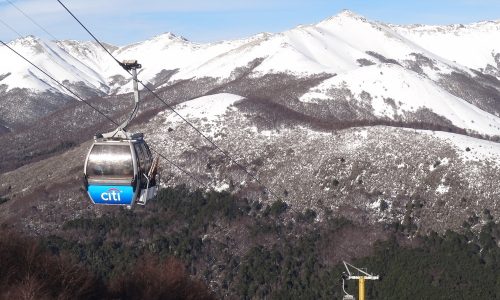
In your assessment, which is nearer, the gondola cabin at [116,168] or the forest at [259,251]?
the gondola cabin at [116,168]

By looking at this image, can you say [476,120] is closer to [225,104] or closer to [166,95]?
[225,104]

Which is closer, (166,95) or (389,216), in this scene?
(389,216)

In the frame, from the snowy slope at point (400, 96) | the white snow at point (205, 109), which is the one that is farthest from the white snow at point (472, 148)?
the snowy slope at point (400, 96)

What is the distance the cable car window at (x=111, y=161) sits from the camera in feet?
86.1

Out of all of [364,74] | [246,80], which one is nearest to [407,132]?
[364,74]

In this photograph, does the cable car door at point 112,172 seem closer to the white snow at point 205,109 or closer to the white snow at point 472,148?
the white snow at point 472,148

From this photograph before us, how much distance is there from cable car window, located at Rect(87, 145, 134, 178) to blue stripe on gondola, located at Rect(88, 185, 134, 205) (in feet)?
1.67

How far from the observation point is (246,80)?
17862cm

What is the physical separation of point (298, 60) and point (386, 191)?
115 metres

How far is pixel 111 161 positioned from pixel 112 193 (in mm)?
1380

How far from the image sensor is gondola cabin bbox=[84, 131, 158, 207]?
86.2ft

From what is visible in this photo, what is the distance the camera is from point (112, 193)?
87.9 ft

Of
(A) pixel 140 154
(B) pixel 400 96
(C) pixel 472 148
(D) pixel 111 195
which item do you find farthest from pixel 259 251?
(B) pixel 400 96

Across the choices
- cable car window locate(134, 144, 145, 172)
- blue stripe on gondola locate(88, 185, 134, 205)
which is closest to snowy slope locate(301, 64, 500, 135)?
cable car window locate(134, 144, 145, 172)
